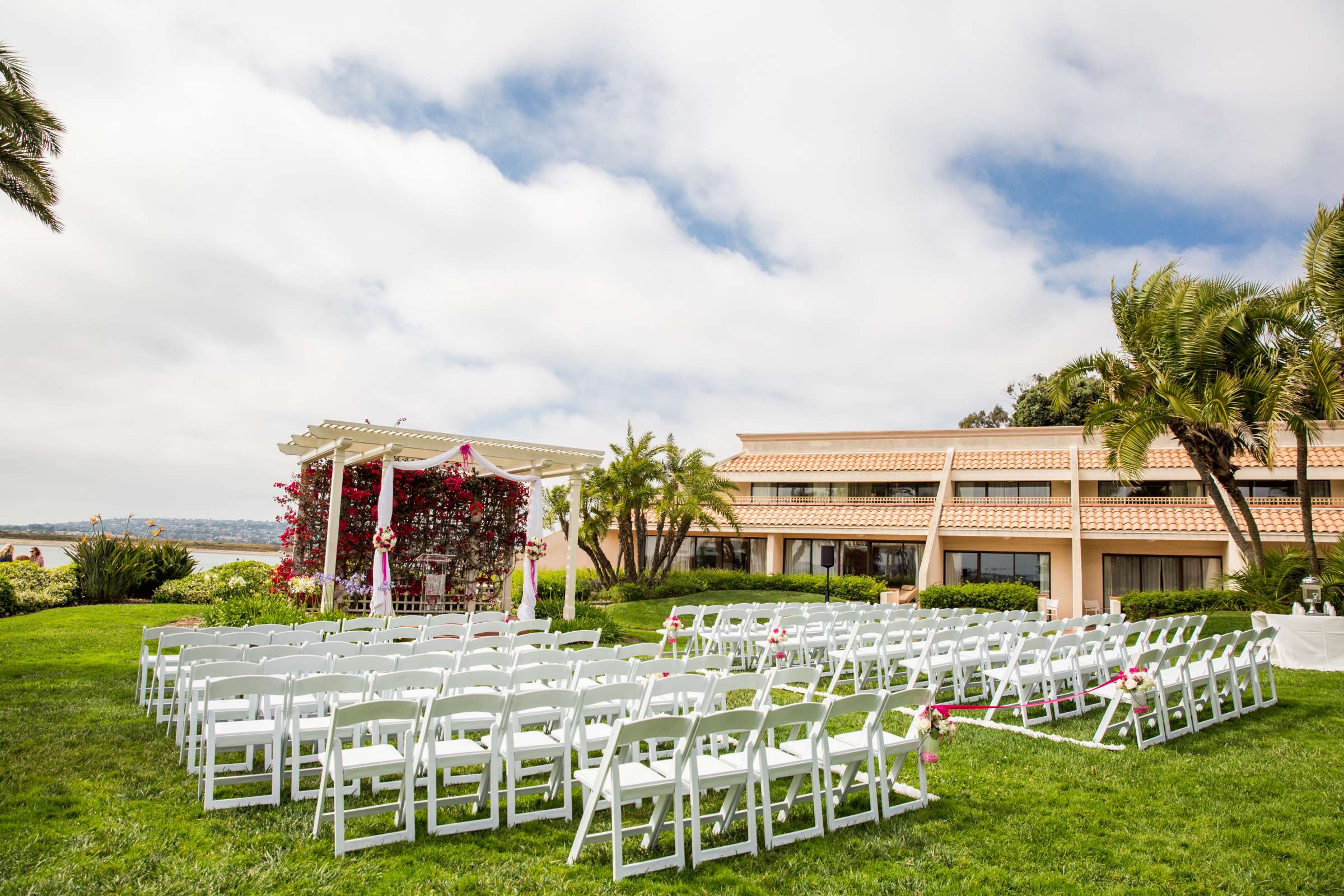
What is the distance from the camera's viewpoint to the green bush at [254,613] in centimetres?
1148

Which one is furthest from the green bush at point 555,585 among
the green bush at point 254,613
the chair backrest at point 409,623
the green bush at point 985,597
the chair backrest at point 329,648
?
the green bush at point 985,597

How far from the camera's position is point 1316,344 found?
1283cm

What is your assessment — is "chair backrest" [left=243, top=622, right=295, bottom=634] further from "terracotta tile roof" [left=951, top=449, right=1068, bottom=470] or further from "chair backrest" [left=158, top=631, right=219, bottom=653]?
"terracotta tile roof" [left=951, top=449, right=1068, bottom=470]

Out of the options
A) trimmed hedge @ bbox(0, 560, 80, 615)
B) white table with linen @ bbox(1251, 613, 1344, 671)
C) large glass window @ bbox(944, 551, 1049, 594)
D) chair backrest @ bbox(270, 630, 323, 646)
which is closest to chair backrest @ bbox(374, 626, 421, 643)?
chair backrest @ bbox(270, 630, 323, 646)

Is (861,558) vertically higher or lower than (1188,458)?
lower

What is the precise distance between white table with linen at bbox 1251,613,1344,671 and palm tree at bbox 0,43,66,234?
1886 centimetres

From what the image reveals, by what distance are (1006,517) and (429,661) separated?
20.4 meters

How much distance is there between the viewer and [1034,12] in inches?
368

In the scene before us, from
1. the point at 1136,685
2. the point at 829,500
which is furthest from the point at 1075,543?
the point at 1136,685

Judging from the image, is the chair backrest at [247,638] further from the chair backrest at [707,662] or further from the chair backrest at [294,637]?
the chair backrest at [707,662]

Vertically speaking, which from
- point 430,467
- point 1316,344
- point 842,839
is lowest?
point 842,839

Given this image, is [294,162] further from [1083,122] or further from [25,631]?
[1083,122]

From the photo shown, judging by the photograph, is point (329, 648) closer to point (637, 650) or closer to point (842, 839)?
point (637, 650)

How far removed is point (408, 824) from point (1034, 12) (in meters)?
10.4
